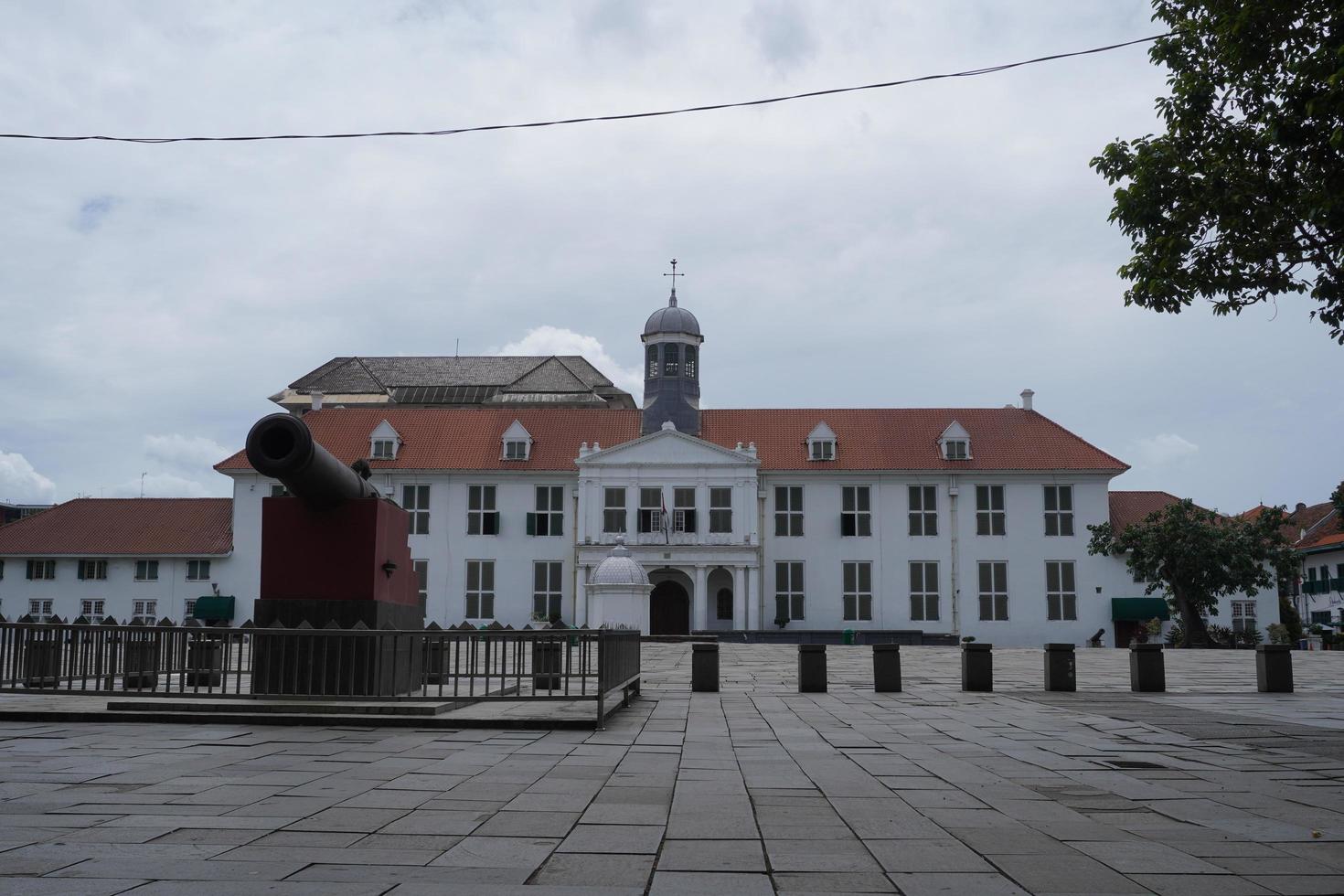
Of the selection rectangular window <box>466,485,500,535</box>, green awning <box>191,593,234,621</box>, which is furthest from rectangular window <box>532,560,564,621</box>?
green awning <box>191,593,234,621</box>

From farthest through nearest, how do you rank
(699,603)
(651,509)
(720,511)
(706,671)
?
(651,509), (720,511), (699,603), (706,671)

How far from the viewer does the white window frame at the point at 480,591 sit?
51.2 metres

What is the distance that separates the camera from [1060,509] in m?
50.5

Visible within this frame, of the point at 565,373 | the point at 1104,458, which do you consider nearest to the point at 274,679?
the point at 1104,458

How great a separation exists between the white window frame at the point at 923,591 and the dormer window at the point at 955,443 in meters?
4.63

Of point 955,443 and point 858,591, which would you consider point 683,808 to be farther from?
point 955,443

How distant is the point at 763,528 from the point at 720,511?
6.79 ft

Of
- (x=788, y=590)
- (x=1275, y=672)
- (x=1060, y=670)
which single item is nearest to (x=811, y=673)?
(x=1060, y=670)

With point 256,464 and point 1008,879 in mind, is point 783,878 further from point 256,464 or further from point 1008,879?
point 256,464

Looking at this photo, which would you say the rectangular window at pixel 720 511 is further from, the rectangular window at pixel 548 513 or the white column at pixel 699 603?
the rectangular window at pixel 548 513

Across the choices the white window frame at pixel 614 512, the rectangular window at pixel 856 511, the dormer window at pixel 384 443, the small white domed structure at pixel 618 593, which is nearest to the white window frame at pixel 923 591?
the rectangular window at pixel 856 511

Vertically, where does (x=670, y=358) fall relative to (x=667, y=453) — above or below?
above

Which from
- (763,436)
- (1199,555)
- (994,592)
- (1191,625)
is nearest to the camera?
(1199,555)

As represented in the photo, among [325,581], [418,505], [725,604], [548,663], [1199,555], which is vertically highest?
[418,505]
